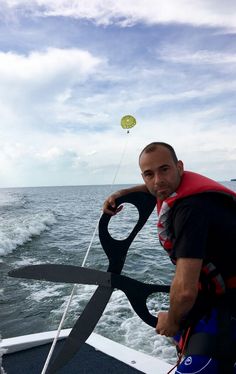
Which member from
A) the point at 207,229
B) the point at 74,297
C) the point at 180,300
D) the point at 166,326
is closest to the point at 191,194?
the point at 207,229

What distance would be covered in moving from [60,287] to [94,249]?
4.55 metres

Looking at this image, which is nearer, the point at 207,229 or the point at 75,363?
the point at 207,229

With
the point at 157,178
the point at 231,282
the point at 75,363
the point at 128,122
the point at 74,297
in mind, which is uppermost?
the point at 128,122

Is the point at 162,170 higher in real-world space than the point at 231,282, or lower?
higher

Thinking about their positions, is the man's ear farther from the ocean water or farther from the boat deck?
the ocean water

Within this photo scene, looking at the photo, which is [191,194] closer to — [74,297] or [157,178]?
[157,178]

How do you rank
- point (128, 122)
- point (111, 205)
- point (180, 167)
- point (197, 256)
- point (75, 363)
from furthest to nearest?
point (75, 363), point (128, 122), point (111, 205), point (180, 167), point (197, 256)

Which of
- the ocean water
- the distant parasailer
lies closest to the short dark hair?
the distant parasailer

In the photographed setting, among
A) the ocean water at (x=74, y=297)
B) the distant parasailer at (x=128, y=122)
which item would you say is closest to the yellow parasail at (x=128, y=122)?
the distant parasailer at (x=128, y=122)

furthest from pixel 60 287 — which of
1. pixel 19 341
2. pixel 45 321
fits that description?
pixel 19 341

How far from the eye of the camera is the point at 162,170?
1.98m

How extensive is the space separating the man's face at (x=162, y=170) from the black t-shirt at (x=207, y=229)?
186mm

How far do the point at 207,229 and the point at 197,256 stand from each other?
153 millimetres

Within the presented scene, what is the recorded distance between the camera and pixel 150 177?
204 centimetres
